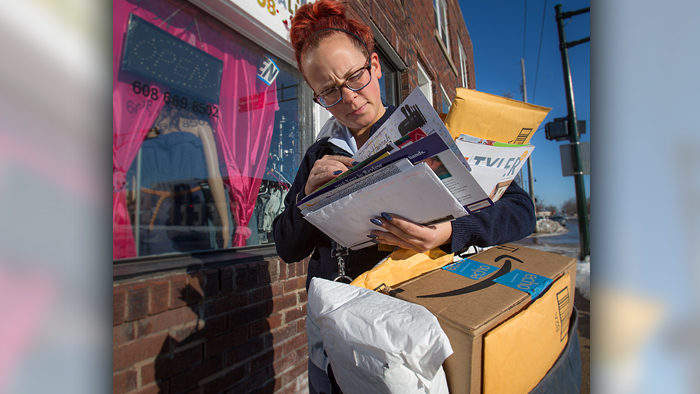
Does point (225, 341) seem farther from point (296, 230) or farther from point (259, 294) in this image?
point (296, 230)

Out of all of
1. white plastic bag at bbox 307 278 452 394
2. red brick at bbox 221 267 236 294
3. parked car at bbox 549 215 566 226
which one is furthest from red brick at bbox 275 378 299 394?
parked car at bbox 549 215 566 226

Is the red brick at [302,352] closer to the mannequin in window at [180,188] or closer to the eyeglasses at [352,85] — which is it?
the mannequin in window at [180,188]

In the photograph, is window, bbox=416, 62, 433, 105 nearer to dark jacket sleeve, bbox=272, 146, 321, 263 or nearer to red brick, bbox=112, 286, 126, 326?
dark jacket sleeve, bbox=272, 146, 321, 263

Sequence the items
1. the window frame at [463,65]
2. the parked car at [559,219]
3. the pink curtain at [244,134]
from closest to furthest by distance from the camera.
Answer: the pink curtain at [244,134] → the window frame at [463,65] → the parked car at [559,219]

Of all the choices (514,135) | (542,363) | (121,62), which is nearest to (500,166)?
(514,135)

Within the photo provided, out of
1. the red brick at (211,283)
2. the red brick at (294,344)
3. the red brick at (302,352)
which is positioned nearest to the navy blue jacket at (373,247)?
the red brick at (211,283)

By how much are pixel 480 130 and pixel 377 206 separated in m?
0.37

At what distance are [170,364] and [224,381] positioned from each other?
37 cm

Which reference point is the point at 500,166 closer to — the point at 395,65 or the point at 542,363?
the point at 542,363

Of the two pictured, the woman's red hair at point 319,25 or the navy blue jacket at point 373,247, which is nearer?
the navy blue jacket at point 373,247

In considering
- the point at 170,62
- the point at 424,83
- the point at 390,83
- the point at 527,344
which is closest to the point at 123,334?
the point at 170,62

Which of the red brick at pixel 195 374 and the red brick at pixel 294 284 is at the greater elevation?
the red brick at pixel 294 284

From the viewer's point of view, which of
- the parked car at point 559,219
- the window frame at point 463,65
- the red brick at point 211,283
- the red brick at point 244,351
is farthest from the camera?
the parked car at point 559,219

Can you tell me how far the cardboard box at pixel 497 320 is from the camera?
2.02ft
